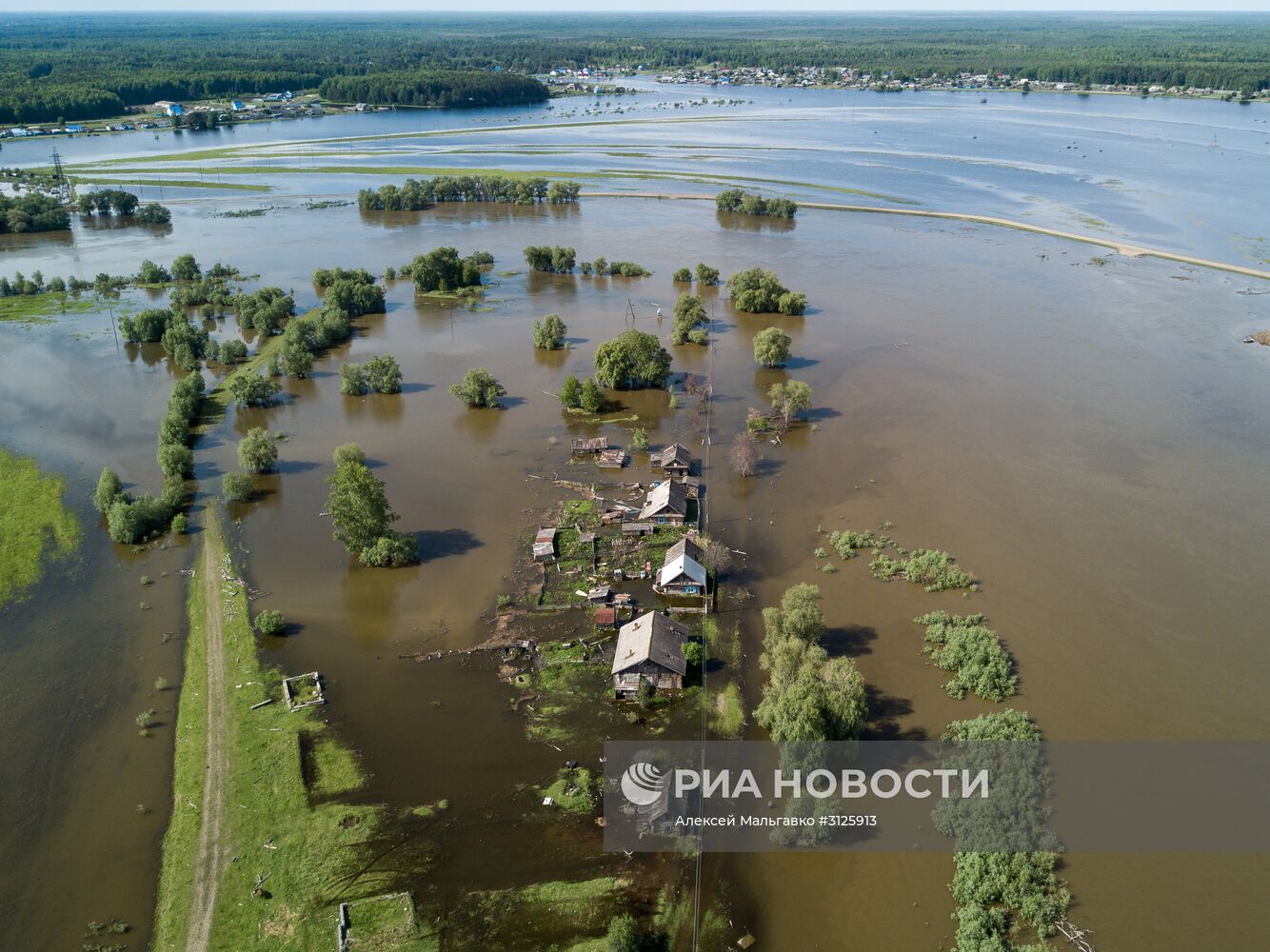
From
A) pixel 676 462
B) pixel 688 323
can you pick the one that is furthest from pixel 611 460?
pixel 688 323

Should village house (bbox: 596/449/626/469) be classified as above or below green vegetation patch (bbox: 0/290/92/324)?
below

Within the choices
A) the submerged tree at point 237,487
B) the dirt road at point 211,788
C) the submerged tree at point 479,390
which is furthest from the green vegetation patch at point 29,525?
the submerged tree at point 479,390

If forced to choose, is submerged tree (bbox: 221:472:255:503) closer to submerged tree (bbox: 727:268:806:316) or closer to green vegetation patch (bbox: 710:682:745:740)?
green vegetation patch (bbox: 710:682:745:740)

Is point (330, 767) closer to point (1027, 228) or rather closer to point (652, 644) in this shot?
point (652, 644)

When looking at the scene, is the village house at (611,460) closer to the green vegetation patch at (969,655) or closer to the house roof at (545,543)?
the house roof at (545,543)

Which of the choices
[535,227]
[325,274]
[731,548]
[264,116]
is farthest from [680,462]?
[264,116]

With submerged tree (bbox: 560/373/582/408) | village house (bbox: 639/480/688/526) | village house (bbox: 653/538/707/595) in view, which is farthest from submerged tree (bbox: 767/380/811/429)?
village house (bbox: 653/538/707/595)
